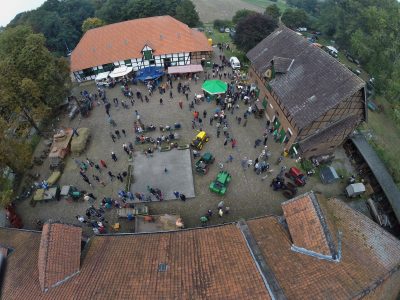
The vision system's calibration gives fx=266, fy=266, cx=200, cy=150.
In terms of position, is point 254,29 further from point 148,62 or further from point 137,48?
point 137,48

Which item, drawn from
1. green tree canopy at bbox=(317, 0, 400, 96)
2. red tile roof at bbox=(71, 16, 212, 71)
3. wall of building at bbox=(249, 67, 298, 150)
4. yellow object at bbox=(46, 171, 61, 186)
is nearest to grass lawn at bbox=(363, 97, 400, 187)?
green tree canopy at bbox=(317, 0, 400, 96)

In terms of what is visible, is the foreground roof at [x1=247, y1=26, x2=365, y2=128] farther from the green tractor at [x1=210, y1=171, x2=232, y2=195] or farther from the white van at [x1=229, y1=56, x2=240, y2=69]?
the white van at [x1=229, y1=56, x2=240, y2=69]

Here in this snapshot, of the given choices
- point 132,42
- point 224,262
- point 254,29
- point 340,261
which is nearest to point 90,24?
point 132,42

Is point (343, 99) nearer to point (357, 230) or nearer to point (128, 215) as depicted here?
point (357, 230)

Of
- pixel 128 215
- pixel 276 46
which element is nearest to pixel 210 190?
pixel 128 215

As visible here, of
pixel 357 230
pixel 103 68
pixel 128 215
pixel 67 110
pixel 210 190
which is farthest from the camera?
pixel 103 68
